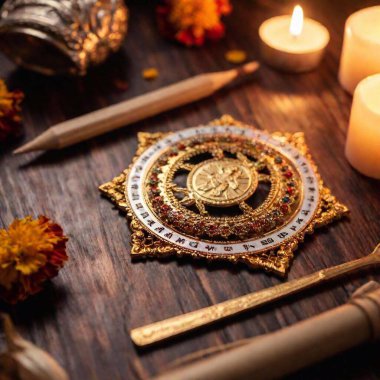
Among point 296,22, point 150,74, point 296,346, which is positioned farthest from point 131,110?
point 296,346

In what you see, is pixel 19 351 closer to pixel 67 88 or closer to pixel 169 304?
pixel 169 304

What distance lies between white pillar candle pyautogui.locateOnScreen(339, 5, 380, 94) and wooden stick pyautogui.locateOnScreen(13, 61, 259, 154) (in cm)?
19

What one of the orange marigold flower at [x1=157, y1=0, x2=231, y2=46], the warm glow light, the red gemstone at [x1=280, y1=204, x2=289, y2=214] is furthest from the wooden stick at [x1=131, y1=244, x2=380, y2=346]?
the orange marigold flower at [x1=157, y1=0, x2=231, y2=46]

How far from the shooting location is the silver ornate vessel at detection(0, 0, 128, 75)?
1.11 m

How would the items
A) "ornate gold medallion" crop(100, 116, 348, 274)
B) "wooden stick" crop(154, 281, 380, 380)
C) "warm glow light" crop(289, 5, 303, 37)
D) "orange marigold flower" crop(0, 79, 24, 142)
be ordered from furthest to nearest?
"warm glow light" crop(289, 5, 303, 37) < "orange marigold flower" crop(0, 79, 24, 142) < "ornate gold medallion" crop(100, 116, 348, 274) < "wooden stick" crop(154, 281, 380, 380)

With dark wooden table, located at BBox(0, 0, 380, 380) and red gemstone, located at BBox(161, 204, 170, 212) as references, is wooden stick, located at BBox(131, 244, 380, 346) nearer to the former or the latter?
dark wooden table, located at BBox(0, 0, 380, 380)

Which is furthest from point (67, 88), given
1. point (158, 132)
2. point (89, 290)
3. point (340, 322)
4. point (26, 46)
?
point (340, 322)

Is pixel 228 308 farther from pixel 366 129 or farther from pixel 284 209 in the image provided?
pixel 366 129

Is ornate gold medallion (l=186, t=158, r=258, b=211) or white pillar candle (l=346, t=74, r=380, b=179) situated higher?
white pillar candle (l=346, t=74, r=380, b=179)

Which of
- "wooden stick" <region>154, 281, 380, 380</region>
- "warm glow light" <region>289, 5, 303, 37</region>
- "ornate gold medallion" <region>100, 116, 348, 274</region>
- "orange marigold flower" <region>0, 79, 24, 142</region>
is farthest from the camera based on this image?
"warm glow light" <region>289, 5, 303, 37</region>

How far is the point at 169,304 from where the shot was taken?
84 cm

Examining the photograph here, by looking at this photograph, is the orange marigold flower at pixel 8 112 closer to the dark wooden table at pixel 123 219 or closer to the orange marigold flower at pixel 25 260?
the dark wooden table at pixel 123 219

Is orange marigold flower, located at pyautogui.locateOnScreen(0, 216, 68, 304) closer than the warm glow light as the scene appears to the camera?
Yes

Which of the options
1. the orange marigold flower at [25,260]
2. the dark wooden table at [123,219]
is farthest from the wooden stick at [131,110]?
the orange marigold flower at [25,260]
